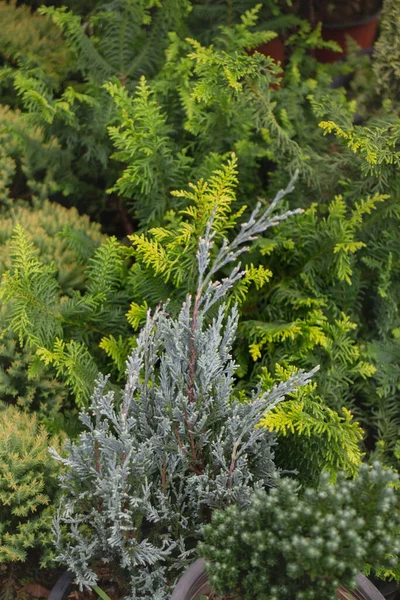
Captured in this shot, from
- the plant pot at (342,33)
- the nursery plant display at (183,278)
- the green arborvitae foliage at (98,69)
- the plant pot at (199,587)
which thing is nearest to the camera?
the plant pot at (199,587)

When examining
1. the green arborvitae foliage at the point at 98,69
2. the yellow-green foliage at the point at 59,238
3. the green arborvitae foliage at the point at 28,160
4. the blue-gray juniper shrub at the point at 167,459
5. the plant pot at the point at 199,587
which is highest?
the green arborvitae foliage at the point at 98,69

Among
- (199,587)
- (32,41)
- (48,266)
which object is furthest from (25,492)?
(32,41)

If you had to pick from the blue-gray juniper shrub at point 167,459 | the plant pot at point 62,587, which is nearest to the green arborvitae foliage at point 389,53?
the blue-gray juniper shrub at point 167,459

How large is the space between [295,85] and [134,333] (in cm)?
88

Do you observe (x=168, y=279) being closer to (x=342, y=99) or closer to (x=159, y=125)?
(x=159, y=125)

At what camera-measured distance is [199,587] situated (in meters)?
1.06

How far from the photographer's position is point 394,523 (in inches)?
34.0

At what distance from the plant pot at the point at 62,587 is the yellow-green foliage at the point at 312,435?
1.70 ft

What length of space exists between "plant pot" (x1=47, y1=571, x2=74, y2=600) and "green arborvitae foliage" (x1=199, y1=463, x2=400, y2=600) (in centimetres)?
41

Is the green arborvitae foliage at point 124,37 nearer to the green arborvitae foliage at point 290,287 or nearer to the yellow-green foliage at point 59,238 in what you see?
the yellow-green foliage at point 59,238

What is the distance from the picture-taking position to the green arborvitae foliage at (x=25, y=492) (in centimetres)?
117

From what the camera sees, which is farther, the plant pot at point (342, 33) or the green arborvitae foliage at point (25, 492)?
the plant pot at point (342, 33)

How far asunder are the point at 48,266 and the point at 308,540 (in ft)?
2.92

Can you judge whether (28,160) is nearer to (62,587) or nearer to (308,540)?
(62,587)
